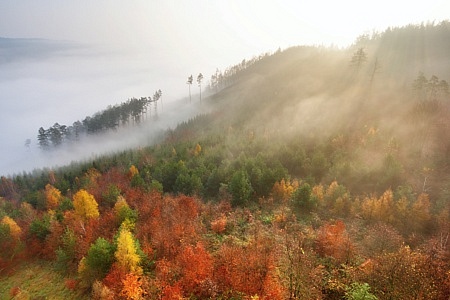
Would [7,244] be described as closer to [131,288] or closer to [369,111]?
[131,288]

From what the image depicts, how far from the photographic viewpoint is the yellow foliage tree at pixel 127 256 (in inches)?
1470

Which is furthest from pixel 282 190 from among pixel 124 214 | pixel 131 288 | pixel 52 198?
pixel 52 198

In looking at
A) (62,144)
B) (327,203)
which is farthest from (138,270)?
(62,144)

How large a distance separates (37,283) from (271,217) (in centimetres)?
4355

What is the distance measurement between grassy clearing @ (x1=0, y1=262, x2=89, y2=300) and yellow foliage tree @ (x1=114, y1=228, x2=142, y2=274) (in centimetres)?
867

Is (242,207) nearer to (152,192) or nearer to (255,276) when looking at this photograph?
(152,192)

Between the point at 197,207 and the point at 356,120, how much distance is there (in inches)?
3504

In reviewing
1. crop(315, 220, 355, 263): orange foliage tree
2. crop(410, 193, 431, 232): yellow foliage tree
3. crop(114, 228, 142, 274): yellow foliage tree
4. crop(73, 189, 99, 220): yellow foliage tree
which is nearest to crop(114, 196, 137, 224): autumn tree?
crop(73, 189, 99, 220): yellow foliage tree

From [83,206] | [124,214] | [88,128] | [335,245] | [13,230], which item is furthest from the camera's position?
[88,128]

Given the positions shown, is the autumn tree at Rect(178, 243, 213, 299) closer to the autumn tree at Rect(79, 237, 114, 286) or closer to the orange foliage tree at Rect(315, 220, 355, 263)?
the autumn tree at Rect(79, 237, 114, 286)

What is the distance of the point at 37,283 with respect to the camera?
45688 mm

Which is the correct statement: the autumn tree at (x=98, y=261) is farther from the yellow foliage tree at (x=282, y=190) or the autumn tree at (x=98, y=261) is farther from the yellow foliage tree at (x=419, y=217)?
the yellow foliage tree at (x=419, y=217)

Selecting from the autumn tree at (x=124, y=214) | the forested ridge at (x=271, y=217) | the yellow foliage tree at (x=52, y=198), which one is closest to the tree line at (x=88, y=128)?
the forested ridge at (x=271, y=217)

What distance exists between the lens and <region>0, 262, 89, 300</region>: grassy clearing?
41594mm
